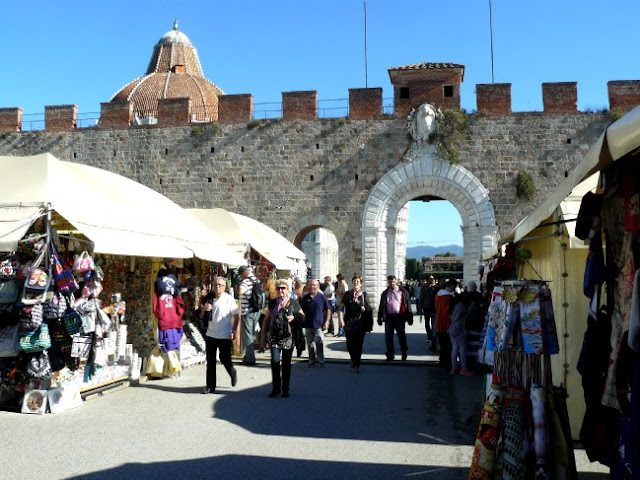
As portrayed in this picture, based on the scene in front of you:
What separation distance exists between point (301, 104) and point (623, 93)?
956 cm

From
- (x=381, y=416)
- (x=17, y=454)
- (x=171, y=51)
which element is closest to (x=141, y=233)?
(x=17, y=454)

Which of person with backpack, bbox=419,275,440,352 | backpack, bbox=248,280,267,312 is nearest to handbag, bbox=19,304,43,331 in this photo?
backpack, bbox=248,280,267,312

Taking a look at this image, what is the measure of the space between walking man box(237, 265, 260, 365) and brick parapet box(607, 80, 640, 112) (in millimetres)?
13026

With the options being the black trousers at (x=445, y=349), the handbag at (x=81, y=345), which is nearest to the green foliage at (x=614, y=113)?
the black trousers at (x=445, y=349)

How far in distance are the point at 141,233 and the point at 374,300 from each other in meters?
11.5

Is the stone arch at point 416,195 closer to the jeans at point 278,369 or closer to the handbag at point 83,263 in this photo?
the jeans at point 278,369

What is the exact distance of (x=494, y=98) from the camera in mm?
17875

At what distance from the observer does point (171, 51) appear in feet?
128

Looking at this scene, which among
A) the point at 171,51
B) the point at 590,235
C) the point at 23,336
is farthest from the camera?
the point at 171,51

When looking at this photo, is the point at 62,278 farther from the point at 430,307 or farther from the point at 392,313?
the point at 430,307

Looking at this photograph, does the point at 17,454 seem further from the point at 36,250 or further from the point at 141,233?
the point at 141,233

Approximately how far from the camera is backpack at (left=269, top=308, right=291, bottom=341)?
7.24 m

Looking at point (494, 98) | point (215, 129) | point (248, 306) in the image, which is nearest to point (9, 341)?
point (248, 306)

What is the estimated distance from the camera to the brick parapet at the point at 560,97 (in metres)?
17.5
